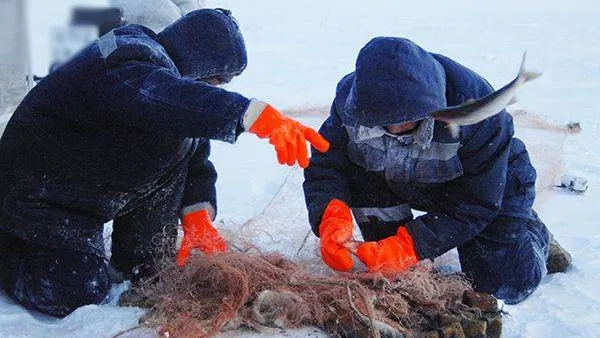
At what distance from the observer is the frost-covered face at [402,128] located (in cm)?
290

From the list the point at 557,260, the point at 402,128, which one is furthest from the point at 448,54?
the point at 402,128

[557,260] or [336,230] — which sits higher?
[336,230]

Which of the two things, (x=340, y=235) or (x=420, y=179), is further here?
(x=420, y=179)

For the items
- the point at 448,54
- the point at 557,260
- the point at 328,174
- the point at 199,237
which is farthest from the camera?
the point at 448,54

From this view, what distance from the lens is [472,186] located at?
10.2 ft

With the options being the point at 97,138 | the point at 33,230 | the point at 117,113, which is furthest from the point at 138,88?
the point at 33,230

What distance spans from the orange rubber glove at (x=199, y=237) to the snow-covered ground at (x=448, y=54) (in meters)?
0.30

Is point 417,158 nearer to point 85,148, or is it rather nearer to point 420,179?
point 420,179

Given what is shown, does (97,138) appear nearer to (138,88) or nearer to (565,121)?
(138,88)

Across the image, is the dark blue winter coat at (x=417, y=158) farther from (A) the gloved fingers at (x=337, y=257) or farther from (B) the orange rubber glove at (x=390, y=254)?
(A) the gloved fingers at (x=337, y=257)

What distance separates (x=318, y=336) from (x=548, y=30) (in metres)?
11.7

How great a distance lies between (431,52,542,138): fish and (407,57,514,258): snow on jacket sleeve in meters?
0.39

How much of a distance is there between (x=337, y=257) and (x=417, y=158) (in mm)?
624

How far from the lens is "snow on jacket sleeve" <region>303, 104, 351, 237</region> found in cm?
330
